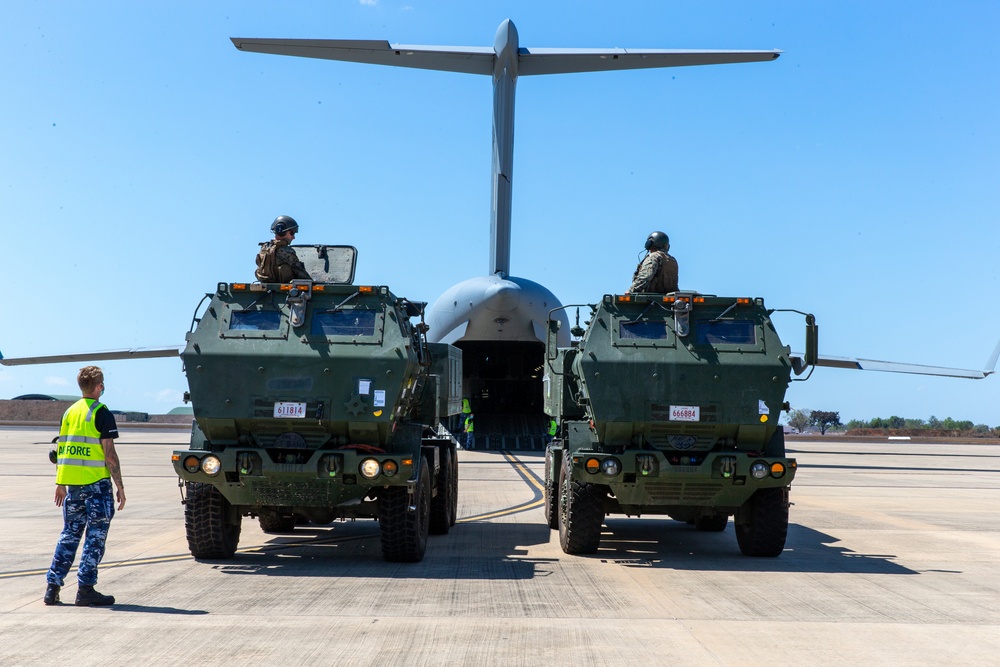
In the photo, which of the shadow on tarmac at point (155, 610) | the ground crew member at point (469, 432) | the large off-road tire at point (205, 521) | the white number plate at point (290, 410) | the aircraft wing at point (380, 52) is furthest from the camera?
the ground crew member at point (469, 432)

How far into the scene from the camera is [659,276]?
1055 cm

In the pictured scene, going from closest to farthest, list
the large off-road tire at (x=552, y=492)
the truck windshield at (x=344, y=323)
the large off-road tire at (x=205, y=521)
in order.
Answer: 1. the large off-road tire at (x=205, y=521)
2. the truck windshield at (x=344, y=323)
3. the large off-road tire at (x=552, y=492)

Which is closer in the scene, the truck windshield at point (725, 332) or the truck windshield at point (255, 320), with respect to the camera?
the truck windshield at point (255, 320)

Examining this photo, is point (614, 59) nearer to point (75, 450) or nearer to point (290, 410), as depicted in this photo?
point (290, 410)

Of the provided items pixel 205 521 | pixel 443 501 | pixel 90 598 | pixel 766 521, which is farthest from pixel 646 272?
pixel 90 598

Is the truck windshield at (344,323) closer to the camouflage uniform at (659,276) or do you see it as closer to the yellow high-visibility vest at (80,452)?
the yellow high-visibility vest at (80,452)

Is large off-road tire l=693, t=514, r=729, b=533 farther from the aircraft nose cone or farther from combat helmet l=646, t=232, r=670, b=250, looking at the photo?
the aircraft nose cone

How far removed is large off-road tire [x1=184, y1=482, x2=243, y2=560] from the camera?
8984 mm

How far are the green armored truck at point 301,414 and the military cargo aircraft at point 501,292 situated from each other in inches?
664

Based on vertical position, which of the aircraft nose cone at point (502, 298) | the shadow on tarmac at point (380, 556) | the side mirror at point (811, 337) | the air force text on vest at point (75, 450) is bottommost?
the shadow on tarmac at point (380, 556)

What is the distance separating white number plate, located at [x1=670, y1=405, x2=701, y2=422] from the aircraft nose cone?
17.3m

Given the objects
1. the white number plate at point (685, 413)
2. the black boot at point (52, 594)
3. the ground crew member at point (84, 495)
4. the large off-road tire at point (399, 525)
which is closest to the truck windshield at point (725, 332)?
the white number plate at point (685, 413)

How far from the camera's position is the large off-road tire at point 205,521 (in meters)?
8.98

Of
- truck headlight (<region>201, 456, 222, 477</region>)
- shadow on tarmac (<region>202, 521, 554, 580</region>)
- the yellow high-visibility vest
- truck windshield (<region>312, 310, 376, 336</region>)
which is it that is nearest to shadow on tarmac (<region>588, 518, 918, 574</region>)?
shadow on tarmac (<region>202, 521, 554, 580</region>)
